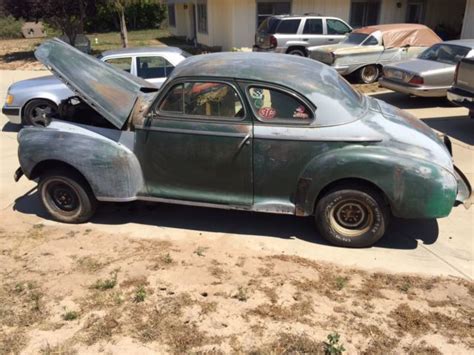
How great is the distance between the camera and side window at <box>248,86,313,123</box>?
14.7 ft

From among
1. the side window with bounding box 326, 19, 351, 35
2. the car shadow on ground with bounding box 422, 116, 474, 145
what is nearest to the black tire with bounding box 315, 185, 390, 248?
the car shadow on ground with bounding box 422, 116, 474, 145

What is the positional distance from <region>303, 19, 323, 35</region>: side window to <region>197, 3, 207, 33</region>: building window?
28.7 ft

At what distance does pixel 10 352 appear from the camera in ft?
11.1

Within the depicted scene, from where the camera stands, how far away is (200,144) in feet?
15.2

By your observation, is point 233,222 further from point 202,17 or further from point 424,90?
point 202,17

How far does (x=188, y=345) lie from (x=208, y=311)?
1.38 feet

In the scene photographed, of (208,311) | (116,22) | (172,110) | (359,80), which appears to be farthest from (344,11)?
(116,22)

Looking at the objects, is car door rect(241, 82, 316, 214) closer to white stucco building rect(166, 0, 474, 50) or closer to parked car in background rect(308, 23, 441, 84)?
parked car in background rect(308, 23, 441, 84)

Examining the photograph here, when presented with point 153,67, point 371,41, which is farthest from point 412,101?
point 153,67

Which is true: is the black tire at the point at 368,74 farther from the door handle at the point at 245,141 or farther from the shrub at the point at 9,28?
the shrub at the point at 9,28

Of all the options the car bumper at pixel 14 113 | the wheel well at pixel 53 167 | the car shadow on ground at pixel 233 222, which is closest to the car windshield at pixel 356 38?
the car shadow on ground at pixel 233 222

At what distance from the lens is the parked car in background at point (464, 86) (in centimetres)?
813

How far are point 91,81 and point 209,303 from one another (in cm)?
267

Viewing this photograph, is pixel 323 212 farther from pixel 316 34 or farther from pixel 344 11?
pixel 344 11
